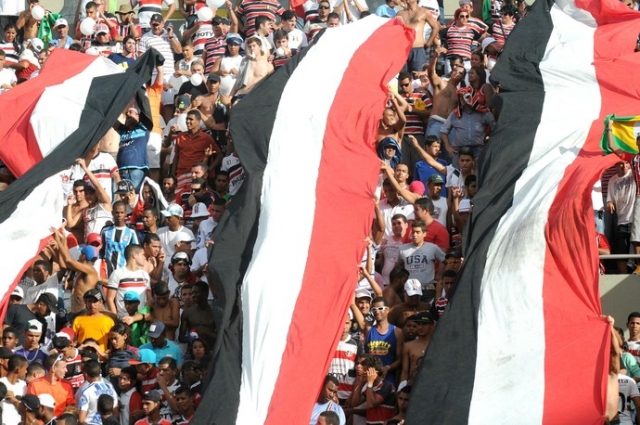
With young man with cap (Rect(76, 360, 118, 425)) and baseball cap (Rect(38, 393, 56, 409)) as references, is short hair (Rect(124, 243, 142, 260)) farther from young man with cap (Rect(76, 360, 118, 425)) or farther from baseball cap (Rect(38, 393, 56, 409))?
baseball cap (Rect(38, 393, 56, 409))

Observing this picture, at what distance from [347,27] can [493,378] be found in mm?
5811

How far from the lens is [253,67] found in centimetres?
1816

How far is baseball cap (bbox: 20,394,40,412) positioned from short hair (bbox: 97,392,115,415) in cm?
52

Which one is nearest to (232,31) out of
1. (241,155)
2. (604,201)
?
(241,155)

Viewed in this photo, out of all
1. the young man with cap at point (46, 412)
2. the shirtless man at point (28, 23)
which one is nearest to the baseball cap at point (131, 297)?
the young man with cap at point (46, 412)

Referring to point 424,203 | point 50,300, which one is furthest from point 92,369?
point 424,203

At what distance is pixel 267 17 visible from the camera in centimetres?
1980

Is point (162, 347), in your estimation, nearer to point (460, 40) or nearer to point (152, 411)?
point (152, 411)

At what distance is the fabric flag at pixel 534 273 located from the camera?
13.6 metres

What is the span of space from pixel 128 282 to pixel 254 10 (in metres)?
5.39

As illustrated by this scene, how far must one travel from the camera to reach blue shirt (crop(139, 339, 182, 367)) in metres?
15.2

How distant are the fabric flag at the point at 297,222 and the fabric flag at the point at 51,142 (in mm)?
1621

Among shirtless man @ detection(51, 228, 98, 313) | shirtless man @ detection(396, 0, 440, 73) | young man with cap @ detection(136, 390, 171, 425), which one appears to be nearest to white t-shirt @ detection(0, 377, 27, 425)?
young man with cap @ detection(136, 390, 171, 425)

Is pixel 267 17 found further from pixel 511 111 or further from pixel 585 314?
pixel 585 314
